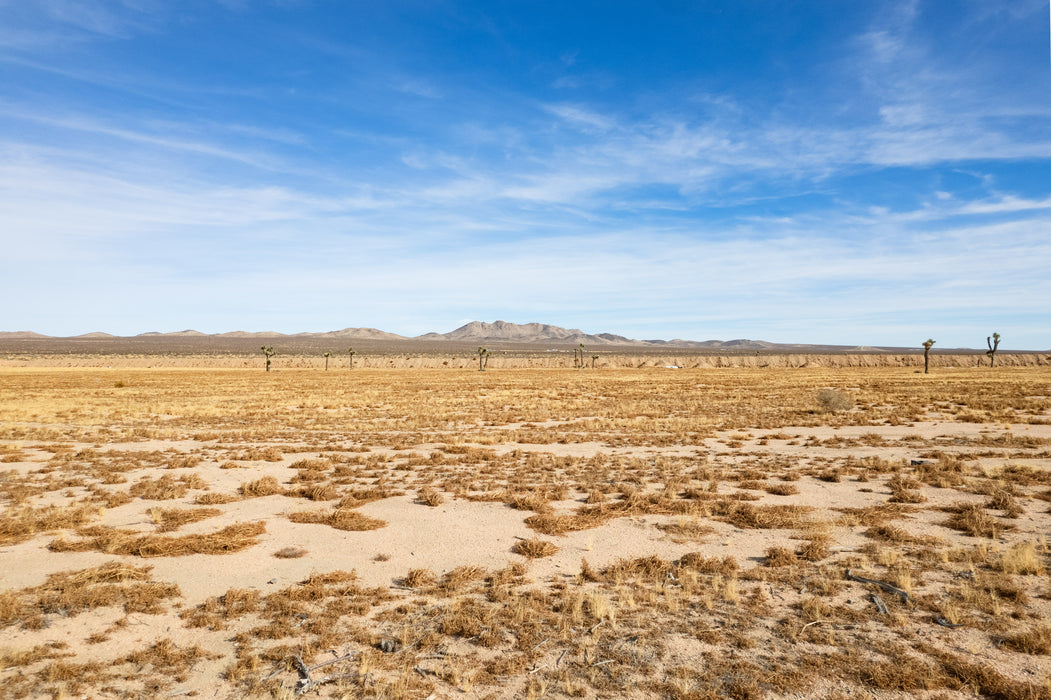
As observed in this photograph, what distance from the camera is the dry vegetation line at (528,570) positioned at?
256 inches

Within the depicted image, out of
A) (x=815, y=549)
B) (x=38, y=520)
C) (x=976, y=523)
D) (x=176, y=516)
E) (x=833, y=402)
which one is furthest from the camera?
(x=833, y=402)

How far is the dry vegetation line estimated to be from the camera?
6.50 m

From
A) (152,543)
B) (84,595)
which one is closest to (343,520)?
(152,543)

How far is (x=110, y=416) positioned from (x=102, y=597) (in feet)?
97.7

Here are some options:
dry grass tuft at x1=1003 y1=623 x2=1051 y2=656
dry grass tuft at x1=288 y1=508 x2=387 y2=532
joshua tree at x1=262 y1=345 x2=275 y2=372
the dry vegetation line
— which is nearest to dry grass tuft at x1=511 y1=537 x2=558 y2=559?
the dry vegetation line

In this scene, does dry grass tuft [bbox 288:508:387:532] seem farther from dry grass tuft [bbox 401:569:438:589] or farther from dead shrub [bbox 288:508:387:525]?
dry grass tuft [bbox 401:569:438:589]

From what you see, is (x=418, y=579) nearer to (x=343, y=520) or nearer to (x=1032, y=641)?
(x=343, y=520)

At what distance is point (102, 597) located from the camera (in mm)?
8336

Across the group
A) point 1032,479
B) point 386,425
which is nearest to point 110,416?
point 386,425

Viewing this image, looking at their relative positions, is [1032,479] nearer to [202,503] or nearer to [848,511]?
[848,511]

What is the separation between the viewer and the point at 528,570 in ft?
32.1

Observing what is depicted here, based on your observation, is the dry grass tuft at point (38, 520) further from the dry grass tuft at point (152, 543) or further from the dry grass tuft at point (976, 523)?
the dry grass tuft at point (976, 523)

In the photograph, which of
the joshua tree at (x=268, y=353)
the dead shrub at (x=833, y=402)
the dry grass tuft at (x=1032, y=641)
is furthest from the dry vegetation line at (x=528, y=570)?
the joshua tree at (x=268, y=353)

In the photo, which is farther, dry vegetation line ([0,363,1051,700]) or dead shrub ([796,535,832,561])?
dead shrub ([796,535,832,561])
